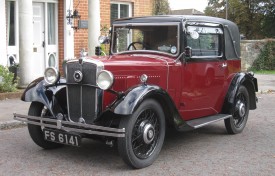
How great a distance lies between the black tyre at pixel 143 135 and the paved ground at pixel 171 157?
0.14m

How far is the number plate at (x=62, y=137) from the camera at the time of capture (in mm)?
5262

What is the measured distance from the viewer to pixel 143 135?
17.7ft

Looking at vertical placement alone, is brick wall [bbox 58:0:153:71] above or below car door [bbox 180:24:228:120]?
above

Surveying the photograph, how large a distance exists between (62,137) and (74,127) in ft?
0.66

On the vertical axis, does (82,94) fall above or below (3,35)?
below

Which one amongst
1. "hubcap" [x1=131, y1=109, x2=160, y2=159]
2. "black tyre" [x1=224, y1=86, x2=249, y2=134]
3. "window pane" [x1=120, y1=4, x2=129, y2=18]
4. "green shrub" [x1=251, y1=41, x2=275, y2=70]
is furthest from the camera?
"green shrub" [x1=251, y1=41, x2=275, y2=70]

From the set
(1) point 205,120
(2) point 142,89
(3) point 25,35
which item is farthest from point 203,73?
(3) point 25,35

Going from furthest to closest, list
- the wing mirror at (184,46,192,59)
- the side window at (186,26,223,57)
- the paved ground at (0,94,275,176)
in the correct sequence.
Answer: the side window at (186,26,223,57)
the wing mirror at (184,46,192,59)
the paved ground at (0,94,275,176)

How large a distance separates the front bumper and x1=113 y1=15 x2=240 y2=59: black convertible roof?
2.17 meters

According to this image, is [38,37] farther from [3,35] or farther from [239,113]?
[239,113]

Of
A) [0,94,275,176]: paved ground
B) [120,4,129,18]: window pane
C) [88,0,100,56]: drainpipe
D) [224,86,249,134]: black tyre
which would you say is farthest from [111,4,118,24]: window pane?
[224,86,249,134]: black tyre

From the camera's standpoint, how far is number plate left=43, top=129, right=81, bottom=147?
5.26 meters

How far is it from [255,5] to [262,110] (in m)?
33.9

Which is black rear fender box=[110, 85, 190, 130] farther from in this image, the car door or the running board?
the car door
